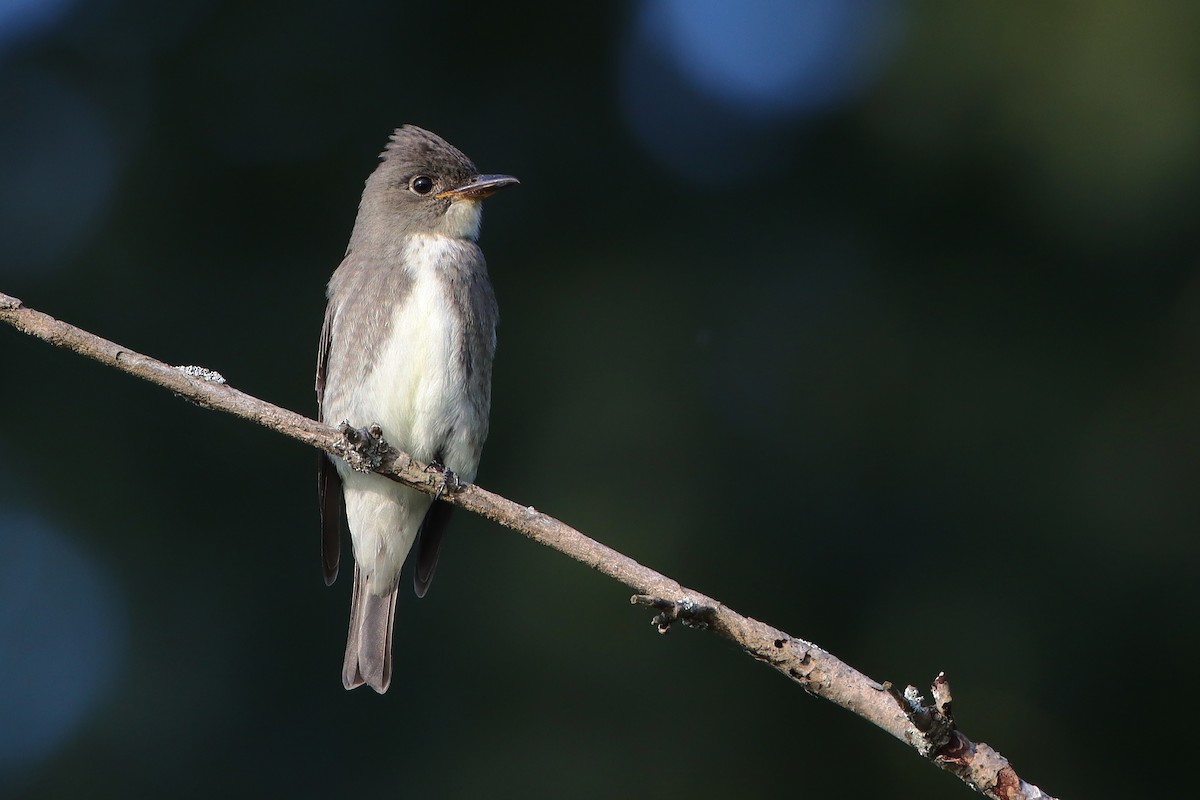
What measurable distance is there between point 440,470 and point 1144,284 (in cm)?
375

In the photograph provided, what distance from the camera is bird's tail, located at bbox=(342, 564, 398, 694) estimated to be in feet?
15.6

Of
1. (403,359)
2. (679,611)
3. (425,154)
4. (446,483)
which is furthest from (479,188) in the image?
(679,611)

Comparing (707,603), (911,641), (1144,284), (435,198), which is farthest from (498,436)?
(707,603)

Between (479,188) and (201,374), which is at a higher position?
(479,188)

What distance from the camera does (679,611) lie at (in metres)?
2.71

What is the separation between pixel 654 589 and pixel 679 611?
202 millimetres

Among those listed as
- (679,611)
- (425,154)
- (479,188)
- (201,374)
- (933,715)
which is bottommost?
(933,715)

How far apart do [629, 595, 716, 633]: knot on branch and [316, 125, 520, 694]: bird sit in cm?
175

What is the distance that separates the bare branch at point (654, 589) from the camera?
2580mm

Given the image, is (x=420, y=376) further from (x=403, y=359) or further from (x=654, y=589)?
(x=654, y=589)

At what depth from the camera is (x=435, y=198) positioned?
4.94m

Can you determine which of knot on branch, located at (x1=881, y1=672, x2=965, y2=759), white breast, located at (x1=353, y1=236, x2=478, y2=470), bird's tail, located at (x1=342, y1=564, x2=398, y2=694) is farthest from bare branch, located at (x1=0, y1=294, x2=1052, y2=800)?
bird's tail, located at (x1=342, y1=564, x2=398, y2=694)

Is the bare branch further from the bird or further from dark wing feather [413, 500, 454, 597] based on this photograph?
dark wing feather [413, 500, 454, 597]

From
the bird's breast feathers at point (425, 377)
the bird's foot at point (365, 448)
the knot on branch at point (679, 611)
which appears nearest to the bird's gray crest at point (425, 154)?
the bird's breast feathers at point (425, 377)
